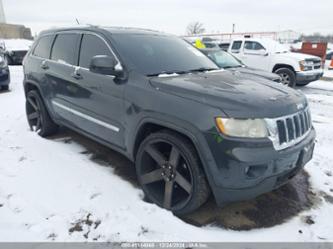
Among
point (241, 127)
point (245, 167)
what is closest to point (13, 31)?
point (241, 127)

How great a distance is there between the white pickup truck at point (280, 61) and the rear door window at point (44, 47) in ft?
25.0

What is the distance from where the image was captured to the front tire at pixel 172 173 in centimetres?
254

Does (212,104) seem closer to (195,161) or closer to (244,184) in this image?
(195,161)

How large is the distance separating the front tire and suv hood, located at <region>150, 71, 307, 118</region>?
1.46ft

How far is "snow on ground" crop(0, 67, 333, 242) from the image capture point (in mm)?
2547

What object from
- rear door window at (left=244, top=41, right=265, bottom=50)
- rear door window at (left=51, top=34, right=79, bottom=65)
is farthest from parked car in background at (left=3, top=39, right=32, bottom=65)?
rear door window at (left=51, top=34, right=79, bottom=65)

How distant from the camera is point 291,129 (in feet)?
8.30

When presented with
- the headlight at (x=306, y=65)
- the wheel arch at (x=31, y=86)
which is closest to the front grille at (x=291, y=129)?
the wheel arch at (x=31, y=86)

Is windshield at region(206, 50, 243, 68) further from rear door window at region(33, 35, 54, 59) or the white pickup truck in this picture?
rear door window at region(33, 35, 54, 59)

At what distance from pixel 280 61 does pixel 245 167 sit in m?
8.51

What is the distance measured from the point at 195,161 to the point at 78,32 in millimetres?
2643

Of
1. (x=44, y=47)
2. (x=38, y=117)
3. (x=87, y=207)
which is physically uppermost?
(x=44, y=47)

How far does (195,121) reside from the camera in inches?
94.7

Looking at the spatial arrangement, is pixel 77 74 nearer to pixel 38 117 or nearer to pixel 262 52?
pixel 38 117
